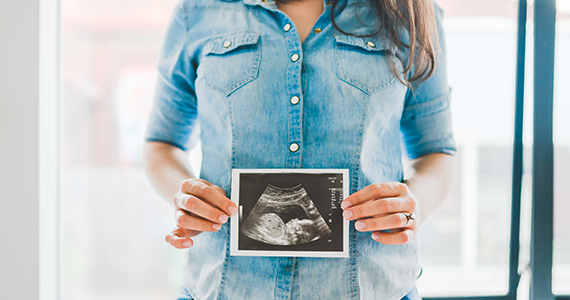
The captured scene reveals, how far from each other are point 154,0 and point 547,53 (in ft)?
5.46

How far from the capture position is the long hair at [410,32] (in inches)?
27.1

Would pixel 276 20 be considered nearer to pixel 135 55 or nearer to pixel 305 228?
pixel 305 228

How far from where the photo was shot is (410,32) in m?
0.68

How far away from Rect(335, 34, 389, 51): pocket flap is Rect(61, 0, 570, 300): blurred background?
1.09 m

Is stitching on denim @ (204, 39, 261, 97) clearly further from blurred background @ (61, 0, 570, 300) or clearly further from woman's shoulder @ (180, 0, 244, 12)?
blurred background @ (61, 0, 570, 300)

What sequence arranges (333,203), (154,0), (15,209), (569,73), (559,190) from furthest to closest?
(154,0), (559,190), (569,73), (15,209), (333,203)

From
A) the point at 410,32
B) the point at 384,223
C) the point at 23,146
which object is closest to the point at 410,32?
the point at 410,32

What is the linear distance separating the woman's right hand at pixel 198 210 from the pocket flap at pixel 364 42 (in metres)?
0.38

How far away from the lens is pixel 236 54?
26.3 inches

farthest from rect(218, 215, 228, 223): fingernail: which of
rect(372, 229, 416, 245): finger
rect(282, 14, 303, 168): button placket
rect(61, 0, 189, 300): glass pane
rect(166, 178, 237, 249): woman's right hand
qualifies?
rect(61, 0, 189, 300): glass pane

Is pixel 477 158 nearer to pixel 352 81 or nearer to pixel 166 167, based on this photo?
pixel 352 81

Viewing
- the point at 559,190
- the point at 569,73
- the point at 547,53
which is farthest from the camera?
the point at 559,190

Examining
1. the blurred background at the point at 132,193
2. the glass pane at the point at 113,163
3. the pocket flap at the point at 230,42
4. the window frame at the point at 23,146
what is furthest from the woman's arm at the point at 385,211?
the glass pane at the point at 113,163

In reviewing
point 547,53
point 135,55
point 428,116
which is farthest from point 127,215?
point 547,53
